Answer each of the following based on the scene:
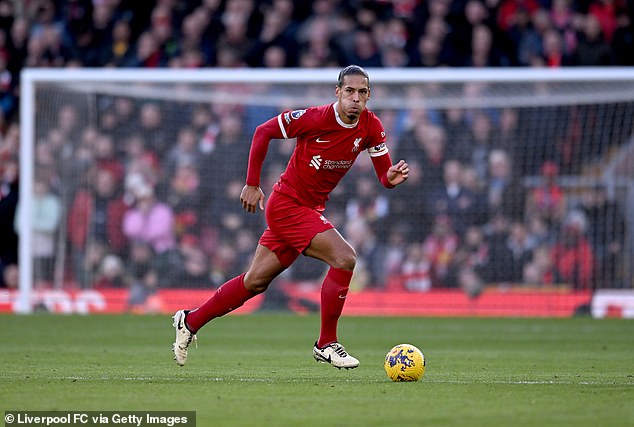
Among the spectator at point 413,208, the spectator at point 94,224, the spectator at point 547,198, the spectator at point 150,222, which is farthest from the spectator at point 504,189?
the spectator at point 94,224

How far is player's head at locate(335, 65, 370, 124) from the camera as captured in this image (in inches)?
368

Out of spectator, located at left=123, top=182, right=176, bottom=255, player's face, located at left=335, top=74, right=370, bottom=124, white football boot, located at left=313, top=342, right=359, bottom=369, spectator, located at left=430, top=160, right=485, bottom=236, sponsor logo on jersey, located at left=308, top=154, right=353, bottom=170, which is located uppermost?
player's face, located at left=335, top=74, right=370, bottom=124

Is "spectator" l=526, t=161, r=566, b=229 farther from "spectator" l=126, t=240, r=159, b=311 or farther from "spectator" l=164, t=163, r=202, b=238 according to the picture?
"spectator" l=126, t=240, r=159, b=311

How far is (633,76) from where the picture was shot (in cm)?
1750

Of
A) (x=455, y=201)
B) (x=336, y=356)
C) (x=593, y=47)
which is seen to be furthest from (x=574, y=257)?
(x=336, y=356)

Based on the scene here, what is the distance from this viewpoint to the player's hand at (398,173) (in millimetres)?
9203

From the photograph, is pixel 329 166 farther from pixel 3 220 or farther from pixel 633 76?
pixel 3 220

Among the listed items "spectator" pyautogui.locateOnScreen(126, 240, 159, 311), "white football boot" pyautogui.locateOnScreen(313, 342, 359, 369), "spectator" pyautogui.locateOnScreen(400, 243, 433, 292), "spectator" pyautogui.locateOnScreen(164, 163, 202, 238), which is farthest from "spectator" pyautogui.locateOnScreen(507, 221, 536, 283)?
"white football boot" pyautogui.locateOnScreen(313, 342, 359, 369)

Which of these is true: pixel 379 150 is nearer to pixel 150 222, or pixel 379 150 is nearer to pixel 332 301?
pixel 332 301

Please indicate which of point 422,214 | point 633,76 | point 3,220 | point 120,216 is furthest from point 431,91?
point 3,220

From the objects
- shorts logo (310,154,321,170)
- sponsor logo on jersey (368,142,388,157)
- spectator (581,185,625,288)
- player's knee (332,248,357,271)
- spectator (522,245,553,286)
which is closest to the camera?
player's knee (332,248,357,271)

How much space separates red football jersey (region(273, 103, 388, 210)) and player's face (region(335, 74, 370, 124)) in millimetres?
172

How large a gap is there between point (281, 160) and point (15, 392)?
1172cm

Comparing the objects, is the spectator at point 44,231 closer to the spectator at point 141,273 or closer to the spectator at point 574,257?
the spectator at point 141,273
